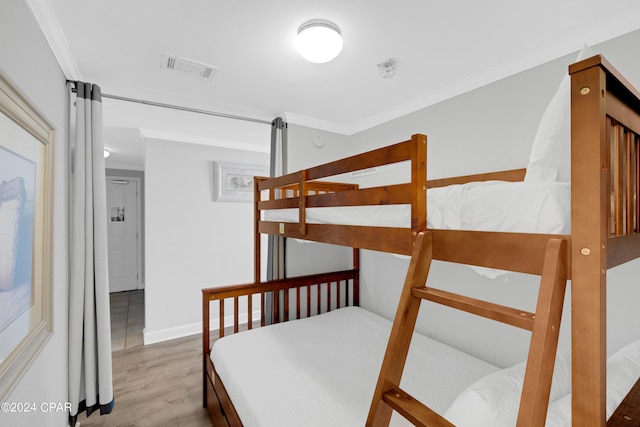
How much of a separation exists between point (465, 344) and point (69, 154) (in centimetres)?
303

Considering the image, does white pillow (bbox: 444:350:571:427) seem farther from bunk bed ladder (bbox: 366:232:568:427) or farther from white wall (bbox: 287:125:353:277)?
white wall (bbox: 287:125:353:277)

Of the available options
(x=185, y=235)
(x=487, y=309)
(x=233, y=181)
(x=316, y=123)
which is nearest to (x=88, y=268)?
(x=185, y=235)

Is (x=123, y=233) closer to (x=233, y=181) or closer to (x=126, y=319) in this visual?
(x=126, y=319)

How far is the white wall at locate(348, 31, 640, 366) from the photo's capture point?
1.49 metres

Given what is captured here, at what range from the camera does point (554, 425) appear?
837 mm

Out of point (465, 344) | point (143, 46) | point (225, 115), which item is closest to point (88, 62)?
point (143, 46)

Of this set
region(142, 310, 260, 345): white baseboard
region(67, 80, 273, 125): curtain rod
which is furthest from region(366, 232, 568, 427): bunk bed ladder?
region(142, 310, 260, 345): white baseboard

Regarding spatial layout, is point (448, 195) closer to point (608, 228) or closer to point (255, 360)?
point (608, 228)

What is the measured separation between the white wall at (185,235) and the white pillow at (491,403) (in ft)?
9.86

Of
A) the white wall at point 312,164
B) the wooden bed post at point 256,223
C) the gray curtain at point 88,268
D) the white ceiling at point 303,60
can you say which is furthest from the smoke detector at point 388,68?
the gray curtain at point 88,268

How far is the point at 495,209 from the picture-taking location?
0.93 metres

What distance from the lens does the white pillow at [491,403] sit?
86 cm

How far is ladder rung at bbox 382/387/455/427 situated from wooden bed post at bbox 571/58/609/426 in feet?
1.01

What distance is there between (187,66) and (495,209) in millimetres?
1976
